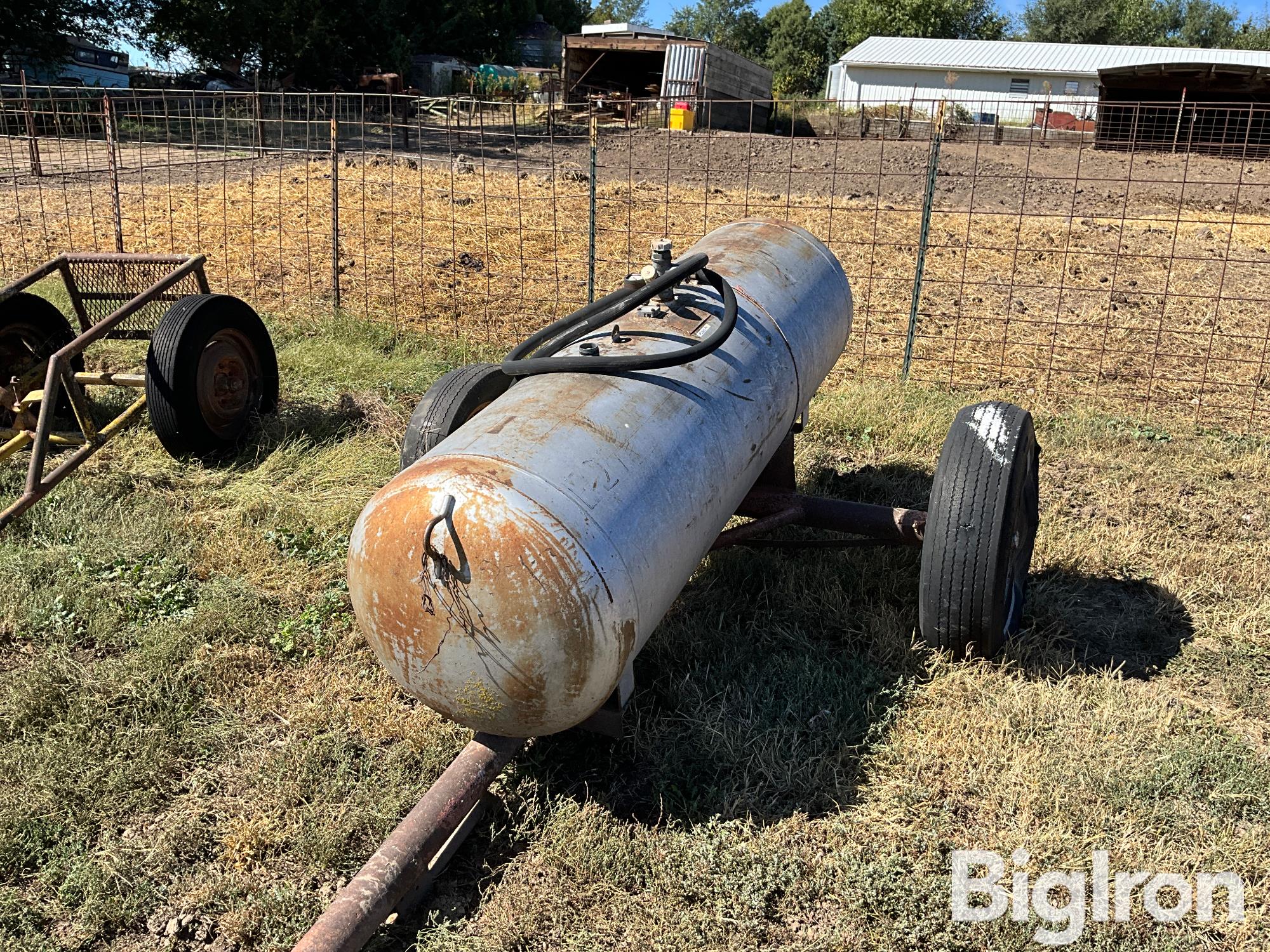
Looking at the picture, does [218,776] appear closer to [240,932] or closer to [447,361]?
[240,932]

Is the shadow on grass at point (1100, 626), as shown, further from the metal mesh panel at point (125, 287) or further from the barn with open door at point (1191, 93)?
the barn with open door at point (1191, 93)

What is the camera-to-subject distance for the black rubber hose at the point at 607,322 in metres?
3.22

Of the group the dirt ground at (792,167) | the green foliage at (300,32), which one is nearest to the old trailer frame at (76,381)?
the dirt ground at (792,167)

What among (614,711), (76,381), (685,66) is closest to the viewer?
(614,711)

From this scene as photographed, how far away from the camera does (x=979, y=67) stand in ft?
141

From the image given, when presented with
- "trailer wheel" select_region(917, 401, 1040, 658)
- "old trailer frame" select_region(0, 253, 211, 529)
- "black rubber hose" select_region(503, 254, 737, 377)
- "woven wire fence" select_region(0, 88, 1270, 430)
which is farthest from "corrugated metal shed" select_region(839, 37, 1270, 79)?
"black rubber hose" select_region(503, 254, 737, 377)

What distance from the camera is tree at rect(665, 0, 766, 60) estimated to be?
7162 cm

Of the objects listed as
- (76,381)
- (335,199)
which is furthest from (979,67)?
(76,381)

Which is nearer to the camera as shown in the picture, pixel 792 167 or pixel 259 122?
pixel 259 122

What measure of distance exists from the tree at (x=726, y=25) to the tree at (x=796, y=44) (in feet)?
4.30

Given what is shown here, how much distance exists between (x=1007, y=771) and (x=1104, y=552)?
1.88 metres

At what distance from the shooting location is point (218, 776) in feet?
10.8

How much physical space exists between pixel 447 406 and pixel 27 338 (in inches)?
123

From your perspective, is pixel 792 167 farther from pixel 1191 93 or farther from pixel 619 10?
pixel 619 10
